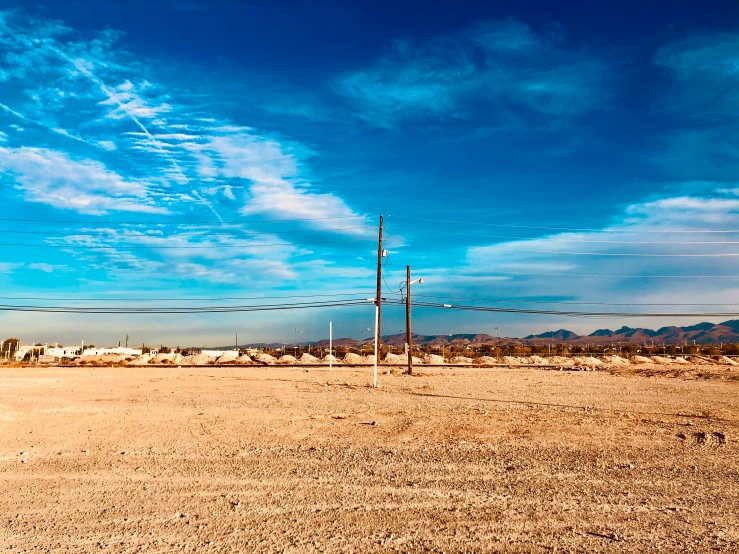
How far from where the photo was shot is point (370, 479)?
908 cm

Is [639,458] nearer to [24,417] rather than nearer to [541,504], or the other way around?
[541,504]

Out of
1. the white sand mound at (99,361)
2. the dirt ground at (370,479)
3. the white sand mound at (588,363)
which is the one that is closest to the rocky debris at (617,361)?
the white sand mound at (588,363)

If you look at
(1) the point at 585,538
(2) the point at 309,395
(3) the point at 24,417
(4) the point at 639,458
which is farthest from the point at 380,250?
(1) the point at 585,538

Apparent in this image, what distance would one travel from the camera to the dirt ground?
653cm

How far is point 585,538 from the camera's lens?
21.0ft

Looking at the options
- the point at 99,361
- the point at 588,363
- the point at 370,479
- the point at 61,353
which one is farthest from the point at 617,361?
the point at 61,353

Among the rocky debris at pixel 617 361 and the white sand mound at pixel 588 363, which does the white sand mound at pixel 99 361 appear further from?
the rocky debris at pixel 617 361

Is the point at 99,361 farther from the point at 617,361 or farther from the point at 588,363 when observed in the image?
the point at 617,361

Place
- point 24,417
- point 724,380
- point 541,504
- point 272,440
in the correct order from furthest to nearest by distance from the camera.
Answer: point 724,380 < point 24,417 < point 272,440 < point 541,504

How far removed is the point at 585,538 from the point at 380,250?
39.1 metres

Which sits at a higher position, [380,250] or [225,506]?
[380,250]

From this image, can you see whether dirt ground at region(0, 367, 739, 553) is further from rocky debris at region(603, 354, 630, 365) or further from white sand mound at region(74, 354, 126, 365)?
white sand mound at region(74, 354, 126, 365)

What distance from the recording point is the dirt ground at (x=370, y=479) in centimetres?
653

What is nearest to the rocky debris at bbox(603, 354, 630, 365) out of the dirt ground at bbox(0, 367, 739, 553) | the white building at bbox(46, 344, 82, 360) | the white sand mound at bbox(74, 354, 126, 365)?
the dirt ground at bbox(0, 367, 739, 553)
